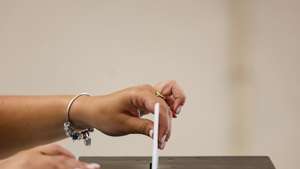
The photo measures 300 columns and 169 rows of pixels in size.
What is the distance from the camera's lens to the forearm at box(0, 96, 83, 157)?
0.90 meters

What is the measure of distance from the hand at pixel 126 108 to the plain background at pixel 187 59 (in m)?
0.69

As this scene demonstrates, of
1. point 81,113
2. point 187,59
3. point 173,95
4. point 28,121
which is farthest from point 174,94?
point 187,59

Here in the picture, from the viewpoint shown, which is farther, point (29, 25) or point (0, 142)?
point (29, 25)

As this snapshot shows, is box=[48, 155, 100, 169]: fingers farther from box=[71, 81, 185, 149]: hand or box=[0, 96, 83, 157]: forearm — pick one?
box=[0, 96, 83, 157]: forearm

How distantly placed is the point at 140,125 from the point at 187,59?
2.62ft

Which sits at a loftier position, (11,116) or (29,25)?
(29,25)

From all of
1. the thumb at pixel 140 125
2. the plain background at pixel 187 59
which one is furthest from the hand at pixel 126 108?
the plain background at pixel 187 59

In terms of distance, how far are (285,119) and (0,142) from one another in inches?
38.8

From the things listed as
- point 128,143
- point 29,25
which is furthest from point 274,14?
point 29,25

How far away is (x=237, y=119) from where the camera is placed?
5.03ft

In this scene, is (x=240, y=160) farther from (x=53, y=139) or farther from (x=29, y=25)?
(x=29, y=25)

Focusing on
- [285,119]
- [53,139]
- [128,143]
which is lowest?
[128,143]

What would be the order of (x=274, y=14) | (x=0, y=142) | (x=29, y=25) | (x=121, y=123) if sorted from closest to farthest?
(x=121, y=123)
(x=0, y=142)
(x=274, y=14)
(x=29, y=25)

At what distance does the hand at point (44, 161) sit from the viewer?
59 centimetres
